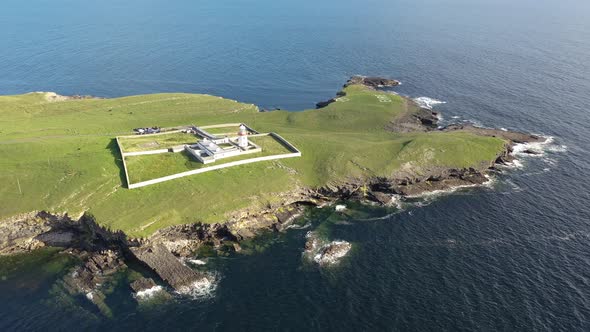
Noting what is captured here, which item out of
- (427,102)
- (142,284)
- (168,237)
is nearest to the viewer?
(142,284)

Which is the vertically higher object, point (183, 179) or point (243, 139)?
point (243, 139)

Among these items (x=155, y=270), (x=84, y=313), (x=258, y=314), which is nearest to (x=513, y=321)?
(x=258, y=314)

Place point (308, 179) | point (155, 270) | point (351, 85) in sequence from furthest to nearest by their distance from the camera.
A: 1. point (351, 85)
2. point (308, 179)
3. point (155, 270)

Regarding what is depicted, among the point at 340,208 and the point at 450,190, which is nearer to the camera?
the point at 340,208

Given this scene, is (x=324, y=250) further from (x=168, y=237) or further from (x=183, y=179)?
(x=183, y=179)

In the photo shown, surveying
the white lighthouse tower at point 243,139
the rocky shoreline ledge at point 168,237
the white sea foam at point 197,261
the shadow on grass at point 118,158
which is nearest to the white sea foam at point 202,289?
the rocky shoreline ledge at point 168,237

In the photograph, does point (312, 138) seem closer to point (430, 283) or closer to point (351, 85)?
point (430, 283)

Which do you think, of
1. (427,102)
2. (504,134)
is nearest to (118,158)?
(504,134)
